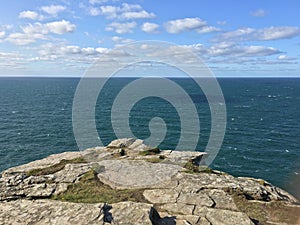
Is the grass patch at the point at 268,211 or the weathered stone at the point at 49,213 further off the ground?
the weathered stone at the point at 49,213

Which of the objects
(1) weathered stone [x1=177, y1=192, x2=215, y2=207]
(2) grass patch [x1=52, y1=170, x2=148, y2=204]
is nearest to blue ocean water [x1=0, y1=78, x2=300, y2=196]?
(1) weathered stone [x1=177, y1=192, x2=215, y2=207]

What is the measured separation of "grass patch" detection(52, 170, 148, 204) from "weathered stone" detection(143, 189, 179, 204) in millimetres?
435

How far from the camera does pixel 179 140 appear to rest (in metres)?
72.2

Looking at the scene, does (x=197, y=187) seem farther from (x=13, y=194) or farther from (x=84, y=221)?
(x=13, y=194)

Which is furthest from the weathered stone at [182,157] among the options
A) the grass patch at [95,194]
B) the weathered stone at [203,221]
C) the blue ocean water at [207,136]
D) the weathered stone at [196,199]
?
the blue ocean water at [207,136]

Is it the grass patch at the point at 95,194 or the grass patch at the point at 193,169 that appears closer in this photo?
the grass patch at the point at 95,194

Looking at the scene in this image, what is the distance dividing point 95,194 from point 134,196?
9.50ft

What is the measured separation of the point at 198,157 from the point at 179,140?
3975cm

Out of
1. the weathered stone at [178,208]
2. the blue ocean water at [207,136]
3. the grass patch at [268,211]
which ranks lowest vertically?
the blue ocean water at [207,136]

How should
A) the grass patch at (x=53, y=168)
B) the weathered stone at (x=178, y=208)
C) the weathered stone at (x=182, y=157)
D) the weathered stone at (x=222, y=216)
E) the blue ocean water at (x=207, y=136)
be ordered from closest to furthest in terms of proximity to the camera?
the weathered stone at (x=222, y=216)
the weathered stone at (x=178, y=208)
the grass patch at (x=53, y=168)
the weathered stone at (x=182, y=157)
the blue ocean water at (x=207, y=136)

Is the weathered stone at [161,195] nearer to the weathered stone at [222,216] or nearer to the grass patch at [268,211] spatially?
the weathered stone at [222,216]

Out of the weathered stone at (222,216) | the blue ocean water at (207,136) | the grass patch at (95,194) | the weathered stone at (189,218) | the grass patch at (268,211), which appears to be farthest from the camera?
the blue ocean water at (207,136)

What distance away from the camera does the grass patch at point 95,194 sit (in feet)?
66.1

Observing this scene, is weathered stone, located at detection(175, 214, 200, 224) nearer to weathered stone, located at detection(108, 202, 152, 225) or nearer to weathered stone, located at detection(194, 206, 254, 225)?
weathered stone, located at detection(194, 206, 254, 225)
